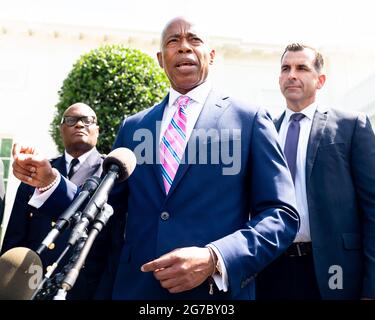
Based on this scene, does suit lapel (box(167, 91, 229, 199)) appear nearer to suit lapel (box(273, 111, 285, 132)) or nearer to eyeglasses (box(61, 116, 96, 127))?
suit lapel (box(273, 111, 285, 132))

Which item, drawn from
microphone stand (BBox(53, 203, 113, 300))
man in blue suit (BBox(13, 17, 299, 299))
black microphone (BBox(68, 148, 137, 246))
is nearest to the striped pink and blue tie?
man in blue suit (BBox(13, 17, 299, 299))

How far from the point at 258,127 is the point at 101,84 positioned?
538cm

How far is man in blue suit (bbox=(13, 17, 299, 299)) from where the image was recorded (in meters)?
1.90

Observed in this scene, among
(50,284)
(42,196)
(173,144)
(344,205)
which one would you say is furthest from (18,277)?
(344,205)

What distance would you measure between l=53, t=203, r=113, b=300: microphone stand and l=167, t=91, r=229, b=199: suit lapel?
0.56 meters

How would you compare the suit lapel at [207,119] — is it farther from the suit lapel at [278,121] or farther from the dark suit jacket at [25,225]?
the dark suit jacket at [25,225]

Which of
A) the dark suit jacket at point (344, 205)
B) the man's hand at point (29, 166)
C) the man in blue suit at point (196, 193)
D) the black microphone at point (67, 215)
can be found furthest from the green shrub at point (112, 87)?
the black microphone at point (67, 215)

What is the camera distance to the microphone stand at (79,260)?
1423mm

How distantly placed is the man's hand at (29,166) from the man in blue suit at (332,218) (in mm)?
1622

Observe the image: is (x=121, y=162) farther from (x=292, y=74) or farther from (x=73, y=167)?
(x=73, y=167)

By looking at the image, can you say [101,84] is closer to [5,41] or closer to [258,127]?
[258,127]

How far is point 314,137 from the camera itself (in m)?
3.03

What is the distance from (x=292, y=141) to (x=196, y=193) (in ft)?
4.04
